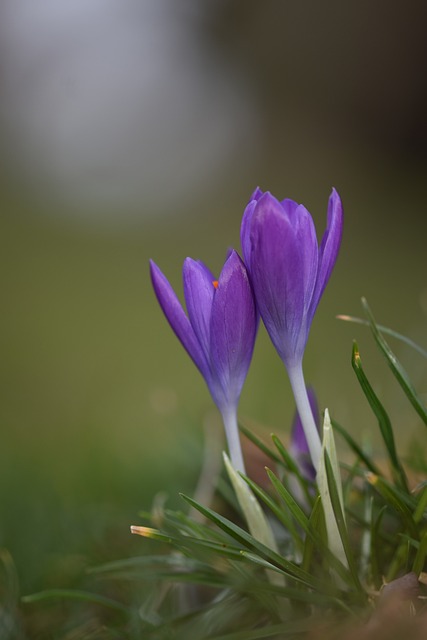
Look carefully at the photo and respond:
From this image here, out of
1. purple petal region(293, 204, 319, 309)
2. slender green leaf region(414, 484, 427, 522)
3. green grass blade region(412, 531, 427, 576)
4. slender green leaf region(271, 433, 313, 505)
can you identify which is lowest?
green grass blade region(412, 531, 427, 576)

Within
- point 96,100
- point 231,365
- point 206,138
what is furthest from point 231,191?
point 231,365

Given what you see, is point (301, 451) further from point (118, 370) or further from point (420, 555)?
point (118, 370)

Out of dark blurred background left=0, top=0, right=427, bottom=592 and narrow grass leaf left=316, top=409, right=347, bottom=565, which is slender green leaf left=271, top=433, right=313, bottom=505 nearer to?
narrow grass leaf left=316, top=409, right=347, bottom=565

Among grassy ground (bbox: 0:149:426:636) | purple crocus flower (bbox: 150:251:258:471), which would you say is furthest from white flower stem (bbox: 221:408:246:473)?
grassy ground (bbox: 0:149:426:636)

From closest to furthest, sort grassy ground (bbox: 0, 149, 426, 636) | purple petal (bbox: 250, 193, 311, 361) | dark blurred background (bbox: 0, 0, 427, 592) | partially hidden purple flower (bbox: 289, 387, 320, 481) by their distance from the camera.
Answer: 1. purple petal (bbox: 250, 193, 311, 361)
2. partially hidden purple flower (bbox: 289, 387, 320, 481)
3. grassy ground (bbox: 0, 149, 426, 636)
4. dark blurred background (bbox: 0, 0, 427, 592)

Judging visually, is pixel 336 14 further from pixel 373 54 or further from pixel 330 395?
pixel 330 395

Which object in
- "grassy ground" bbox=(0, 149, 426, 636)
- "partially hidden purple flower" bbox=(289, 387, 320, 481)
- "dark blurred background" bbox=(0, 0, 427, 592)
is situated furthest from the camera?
"dark blurred background" bbox=(0, 0, 427, 592)
